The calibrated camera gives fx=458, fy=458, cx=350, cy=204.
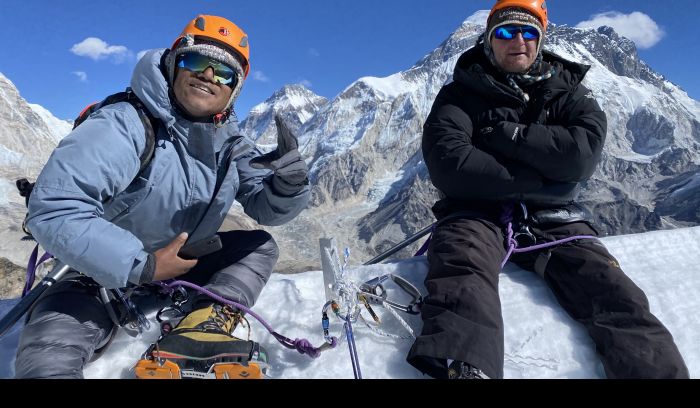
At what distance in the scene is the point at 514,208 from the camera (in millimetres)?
4309

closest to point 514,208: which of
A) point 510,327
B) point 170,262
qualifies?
point 510,327

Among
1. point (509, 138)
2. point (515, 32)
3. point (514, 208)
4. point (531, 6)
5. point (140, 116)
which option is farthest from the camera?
point (531, 6)

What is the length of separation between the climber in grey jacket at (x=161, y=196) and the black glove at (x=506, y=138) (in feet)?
5.86

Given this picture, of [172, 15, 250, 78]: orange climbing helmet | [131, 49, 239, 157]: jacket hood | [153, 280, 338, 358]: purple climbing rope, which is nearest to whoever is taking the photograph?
[153, 280, 338, 358]: purple climbing rope

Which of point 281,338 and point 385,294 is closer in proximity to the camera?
point 281,338

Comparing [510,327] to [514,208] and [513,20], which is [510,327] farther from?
[513,20]

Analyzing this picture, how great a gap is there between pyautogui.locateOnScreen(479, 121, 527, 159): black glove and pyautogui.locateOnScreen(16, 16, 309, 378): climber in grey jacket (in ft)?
5.86

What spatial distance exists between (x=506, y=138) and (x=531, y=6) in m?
1.64

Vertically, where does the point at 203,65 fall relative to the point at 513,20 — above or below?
below

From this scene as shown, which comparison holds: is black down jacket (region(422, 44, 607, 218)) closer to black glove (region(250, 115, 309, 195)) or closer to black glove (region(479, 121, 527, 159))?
black glove (region(479, 121, 527, 159))

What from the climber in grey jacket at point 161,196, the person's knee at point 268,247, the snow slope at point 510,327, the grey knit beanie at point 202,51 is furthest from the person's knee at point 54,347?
the grey knit beanie at point 202,51

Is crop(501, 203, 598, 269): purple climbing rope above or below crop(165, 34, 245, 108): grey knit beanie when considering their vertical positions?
below

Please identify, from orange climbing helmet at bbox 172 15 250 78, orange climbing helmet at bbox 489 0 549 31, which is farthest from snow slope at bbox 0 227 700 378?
orange climbing helmet at bbox 489 0 549 31

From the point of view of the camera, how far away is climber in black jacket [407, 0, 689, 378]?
3021 mm
